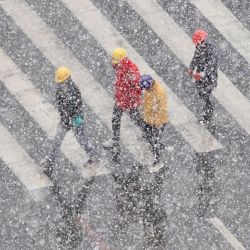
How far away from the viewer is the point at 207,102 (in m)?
14.9

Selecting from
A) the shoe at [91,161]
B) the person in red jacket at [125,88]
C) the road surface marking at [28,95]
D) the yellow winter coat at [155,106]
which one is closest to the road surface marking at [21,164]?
the road surface marking at [28,95]

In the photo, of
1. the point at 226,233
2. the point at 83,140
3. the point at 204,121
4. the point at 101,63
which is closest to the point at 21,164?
the point at 83,140

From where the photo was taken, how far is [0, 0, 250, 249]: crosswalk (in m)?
14.8

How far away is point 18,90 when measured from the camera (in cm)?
1534

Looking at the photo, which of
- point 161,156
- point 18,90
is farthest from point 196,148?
point 18,90

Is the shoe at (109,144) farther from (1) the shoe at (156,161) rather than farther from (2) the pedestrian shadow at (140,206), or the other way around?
(1) the shoe at (156,161)

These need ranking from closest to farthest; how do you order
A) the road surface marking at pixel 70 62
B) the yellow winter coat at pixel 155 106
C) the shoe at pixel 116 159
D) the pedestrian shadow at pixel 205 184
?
the yellow winter coat at pixel 155 106 → the pedestrian shadow at pixel 205 184 → the shoe at pixel 116 159 → the road surface marking at pixel 70 62

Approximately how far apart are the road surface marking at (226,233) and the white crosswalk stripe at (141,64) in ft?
4.38

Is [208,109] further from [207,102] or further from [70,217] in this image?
[70,217]

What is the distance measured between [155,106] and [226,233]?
6.91 ft

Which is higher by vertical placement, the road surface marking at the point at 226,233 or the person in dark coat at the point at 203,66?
the person in dark coat at the point at 203,66

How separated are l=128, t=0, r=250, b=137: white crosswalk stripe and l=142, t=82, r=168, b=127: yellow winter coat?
177 centimetres

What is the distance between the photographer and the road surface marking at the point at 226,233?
531 inches

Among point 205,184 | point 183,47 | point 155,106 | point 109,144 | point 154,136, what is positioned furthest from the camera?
point 183,47
